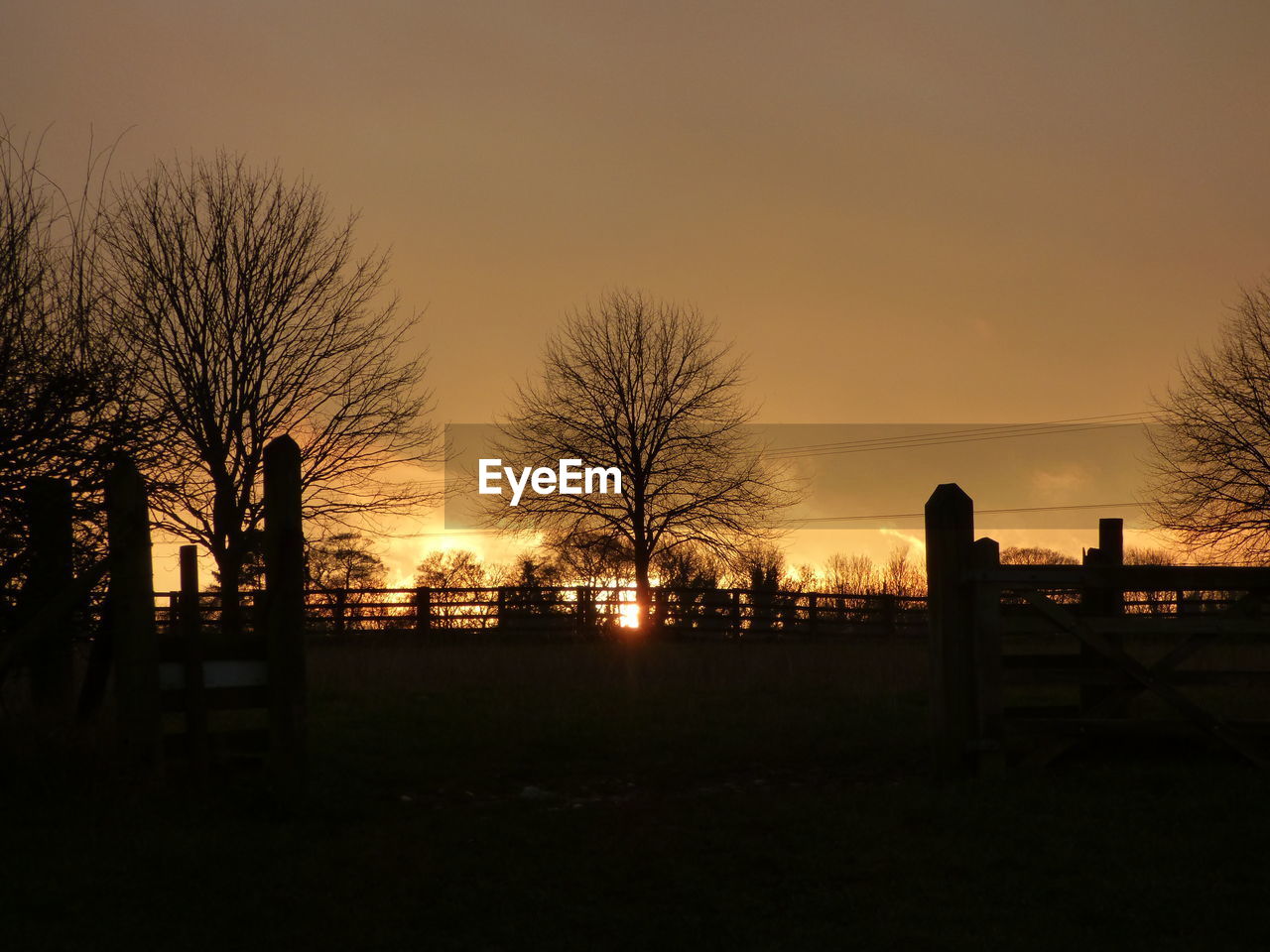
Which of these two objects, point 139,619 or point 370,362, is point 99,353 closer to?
point 139,619

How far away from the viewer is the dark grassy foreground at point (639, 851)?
573cm

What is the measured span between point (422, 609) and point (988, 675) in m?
21.3

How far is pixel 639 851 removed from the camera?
23.1 ft

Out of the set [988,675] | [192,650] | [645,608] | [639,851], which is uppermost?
[192,650]

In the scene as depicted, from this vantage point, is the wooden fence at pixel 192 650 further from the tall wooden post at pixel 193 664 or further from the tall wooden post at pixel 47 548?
the tall wooden post at pixel 47 548

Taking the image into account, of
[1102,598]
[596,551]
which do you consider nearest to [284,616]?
[1102,598]

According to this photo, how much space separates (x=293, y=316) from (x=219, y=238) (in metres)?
2.21

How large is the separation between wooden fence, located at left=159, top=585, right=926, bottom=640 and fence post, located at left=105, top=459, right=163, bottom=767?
62.5 ft

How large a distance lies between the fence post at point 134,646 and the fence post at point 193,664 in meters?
0.20

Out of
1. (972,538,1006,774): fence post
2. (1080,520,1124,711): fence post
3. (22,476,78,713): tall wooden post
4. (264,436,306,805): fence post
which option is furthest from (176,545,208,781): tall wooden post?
(1080,520,1124,711): fence post

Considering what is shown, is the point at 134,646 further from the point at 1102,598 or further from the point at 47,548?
the point at 1102,598

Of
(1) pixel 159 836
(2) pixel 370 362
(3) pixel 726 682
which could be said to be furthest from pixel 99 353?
(2) pixel 370 362

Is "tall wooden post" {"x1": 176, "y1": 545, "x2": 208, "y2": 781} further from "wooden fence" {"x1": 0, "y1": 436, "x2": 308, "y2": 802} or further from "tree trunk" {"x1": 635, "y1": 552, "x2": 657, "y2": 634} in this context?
"tree trunk" {"x1": 635, "y1": 552, "x2": 657, "y2": 634}

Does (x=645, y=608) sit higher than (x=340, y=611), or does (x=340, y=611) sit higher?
(x=340, y=611)
